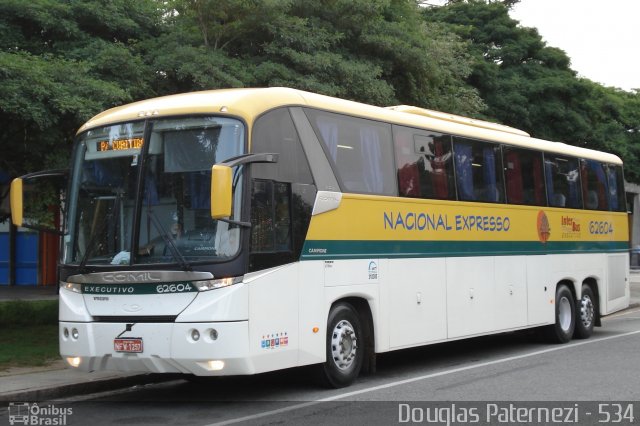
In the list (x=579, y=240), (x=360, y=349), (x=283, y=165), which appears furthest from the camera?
(x=579, y=240)

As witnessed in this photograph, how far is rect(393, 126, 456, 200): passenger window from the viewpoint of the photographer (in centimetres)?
1239

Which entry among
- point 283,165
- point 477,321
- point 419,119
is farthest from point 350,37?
point 283,165

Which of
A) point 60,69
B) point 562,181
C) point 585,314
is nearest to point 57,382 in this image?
point 60,69

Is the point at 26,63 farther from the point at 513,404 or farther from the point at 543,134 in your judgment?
the point at 543,134

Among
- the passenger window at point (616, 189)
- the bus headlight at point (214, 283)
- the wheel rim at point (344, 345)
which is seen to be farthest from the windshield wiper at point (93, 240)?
the passenger window at point (616, 189)

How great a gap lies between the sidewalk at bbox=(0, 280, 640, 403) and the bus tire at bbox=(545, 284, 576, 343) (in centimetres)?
758

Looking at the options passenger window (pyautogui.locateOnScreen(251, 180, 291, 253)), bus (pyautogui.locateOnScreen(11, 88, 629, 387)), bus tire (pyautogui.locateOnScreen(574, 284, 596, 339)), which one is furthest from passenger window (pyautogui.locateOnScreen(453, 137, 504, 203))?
passenger window (pyautogui.locateOnScreen(251, 180, 291, 253))

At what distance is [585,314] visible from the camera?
56.3 ft

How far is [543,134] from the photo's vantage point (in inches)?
1278

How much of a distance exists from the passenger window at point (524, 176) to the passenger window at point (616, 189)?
136 inches

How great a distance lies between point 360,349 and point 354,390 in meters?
0.76

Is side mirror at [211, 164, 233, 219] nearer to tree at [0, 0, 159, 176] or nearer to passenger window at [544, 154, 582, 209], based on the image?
tree at [0, 0, 159, 176]

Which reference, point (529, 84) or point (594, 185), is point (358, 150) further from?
point (529, 84)

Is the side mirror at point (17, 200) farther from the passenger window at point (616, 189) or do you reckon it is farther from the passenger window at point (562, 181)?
the passenger window at point (616, 189)
